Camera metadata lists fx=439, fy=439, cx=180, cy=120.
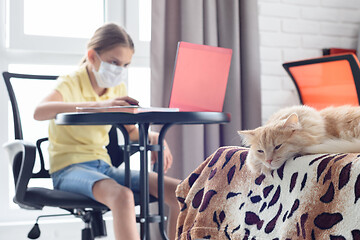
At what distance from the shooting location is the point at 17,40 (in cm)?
214

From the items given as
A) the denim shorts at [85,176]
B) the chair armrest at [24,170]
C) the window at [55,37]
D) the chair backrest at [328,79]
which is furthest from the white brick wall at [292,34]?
the chair armrest at [24,170]

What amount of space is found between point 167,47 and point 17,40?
0.74 meters

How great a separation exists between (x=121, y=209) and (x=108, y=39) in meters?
0.72

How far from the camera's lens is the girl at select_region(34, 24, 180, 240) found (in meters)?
1.48

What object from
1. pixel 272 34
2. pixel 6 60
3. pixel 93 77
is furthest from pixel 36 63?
pixel 272 34

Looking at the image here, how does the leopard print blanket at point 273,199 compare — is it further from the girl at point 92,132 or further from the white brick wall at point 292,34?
the white brick wall at point 292,34

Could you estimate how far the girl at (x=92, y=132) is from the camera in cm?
148

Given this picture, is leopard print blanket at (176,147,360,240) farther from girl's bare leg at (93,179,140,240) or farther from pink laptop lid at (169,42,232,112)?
pink laptop lid at (169,42,232,112)

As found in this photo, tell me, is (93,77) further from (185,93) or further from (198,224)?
(198,224)

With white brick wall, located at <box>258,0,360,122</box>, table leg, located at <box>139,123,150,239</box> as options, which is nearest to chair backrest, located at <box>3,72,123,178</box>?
table leg, located at <box>139,123,150,239</box>

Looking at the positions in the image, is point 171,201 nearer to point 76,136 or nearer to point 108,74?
point 76,136

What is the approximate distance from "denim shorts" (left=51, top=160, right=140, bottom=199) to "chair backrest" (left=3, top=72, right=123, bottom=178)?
0.14 meters

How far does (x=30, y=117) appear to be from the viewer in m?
2.10

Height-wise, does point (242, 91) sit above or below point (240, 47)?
below
